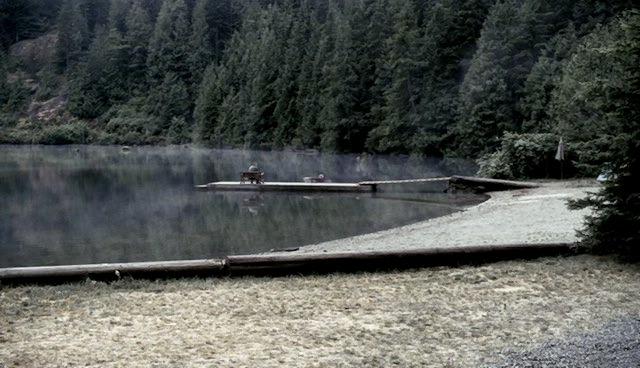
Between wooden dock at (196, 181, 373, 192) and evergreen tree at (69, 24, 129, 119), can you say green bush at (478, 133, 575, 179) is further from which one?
evergreen tree at (69, 24, 129, 119)

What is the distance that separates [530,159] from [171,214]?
60.0 feet

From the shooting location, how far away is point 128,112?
111 m

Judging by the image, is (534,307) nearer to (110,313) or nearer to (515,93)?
(110,313)

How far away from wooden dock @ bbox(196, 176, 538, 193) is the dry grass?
813 inches

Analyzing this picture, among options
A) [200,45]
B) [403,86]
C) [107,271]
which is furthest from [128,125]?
[107,271]

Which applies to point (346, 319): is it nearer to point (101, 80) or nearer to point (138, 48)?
point (101, 80)

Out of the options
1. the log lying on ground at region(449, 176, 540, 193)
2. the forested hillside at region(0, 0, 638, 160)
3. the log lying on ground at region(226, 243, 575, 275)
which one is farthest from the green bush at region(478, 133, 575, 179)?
the log lying on ground at region(226, 243, 575, 275)

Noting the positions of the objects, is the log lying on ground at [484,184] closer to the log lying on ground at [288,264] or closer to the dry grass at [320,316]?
the log lying on ground at [288,264]

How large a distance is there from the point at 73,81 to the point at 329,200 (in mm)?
105166

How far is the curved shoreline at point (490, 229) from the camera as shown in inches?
606

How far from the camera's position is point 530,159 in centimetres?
3397

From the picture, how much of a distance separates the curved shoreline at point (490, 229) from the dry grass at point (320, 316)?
232 centimetres

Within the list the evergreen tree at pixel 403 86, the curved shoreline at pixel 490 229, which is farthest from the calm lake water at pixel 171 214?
the evergreen tree at pixel 403 86

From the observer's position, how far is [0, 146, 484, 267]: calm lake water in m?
19.6
